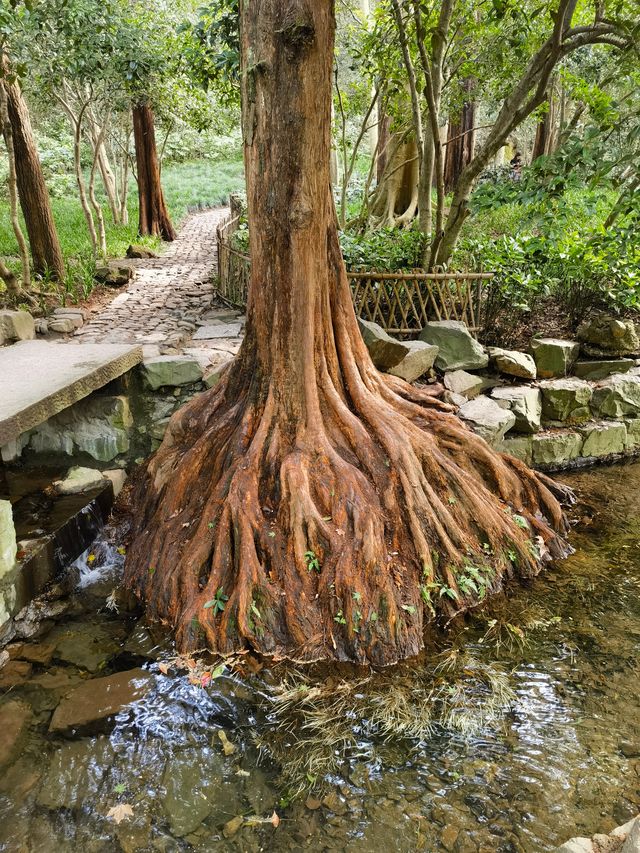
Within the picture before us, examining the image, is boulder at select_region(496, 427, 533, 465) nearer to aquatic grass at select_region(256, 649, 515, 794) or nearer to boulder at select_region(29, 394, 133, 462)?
aquatic grass at select_region(256, 649, 515, 794)

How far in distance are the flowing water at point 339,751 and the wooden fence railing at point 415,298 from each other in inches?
148

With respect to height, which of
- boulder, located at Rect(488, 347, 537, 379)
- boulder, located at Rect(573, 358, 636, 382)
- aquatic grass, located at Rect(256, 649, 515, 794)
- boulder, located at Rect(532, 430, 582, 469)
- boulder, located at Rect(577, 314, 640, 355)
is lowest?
aquatic grass, located at Rect(256, 649, 515, 794)

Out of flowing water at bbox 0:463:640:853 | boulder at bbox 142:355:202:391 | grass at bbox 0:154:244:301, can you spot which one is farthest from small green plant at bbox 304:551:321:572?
grass at bbox 0:154:244:301

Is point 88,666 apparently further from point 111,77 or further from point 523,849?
Result: point 111,77

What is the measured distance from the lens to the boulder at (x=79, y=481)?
509 centimetres

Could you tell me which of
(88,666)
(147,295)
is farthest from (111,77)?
(88,666)

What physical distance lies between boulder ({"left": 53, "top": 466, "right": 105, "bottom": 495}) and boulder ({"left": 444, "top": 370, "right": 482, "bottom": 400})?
375 centimetres

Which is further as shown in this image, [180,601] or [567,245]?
[567,245]

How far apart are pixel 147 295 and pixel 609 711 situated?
9.00 metres

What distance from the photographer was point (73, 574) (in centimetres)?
449

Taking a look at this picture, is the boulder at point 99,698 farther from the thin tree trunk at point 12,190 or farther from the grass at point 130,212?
the grass at point 130,212

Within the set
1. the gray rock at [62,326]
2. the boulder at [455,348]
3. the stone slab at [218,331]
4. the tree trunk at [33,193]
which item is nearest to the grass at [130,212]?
the tree trunk at [33,193]

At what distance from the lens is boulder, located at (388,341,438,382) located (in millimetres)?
5980

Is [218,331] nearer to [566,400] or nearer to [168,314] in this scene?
[168,314]
